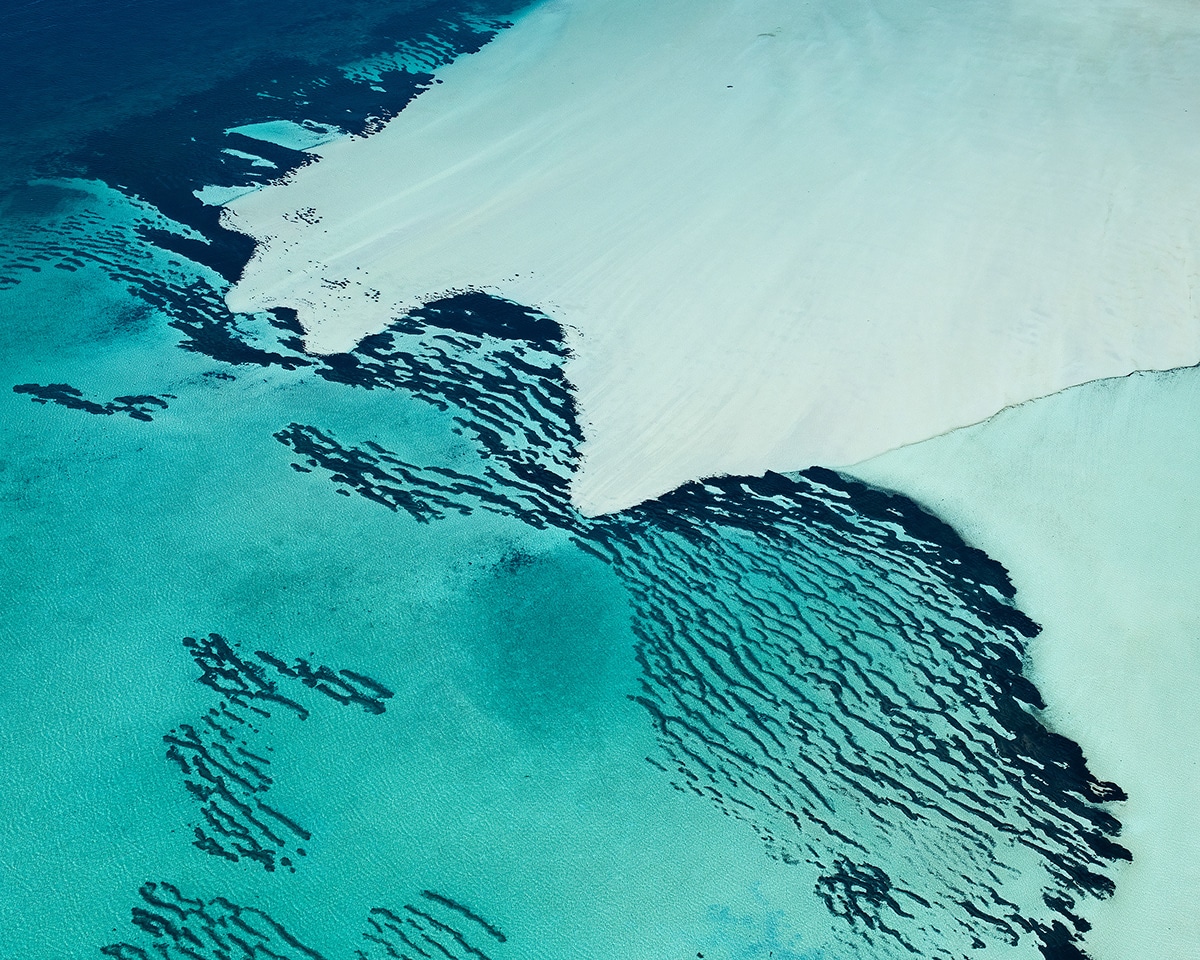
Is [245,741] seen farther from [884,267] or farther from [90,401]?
[884,267]

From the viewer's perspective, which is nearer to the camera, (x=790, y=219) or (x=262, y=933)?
(x=262, y=933)

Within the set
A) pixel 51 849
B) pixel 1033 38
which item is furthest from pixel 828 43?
pixel 51 849

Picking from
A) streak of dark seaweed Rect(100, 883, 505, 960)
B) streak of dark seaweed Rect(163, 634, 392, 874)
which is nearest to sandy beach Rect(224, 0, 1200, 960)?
streak of dark seaweed Rect(163, 634, 392, 874)

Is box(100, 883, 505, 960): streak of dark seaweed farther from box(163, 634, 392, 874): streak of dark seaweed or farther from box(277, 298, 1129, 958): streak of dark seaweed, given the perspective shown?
box(277, 298, 1129, 958): streak of dark seaweed

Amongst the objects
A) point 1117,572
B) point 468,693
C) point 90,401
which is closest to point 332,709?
point 468,693

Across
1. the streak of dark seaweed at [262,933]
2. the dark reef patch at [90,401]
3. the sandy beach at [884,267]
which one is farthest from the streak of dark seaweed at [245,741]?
the dark reef patch at [90,401]

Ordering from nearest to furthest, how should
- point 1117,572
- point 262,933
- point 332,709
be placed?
point 262,933 < point 332,709 < point 1117,572
